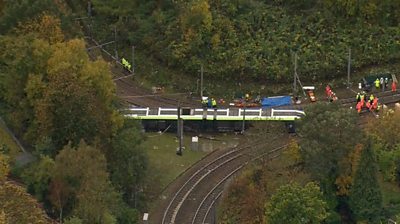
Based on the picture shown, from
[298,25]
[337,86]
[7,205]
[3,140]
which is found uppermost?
[298,25]

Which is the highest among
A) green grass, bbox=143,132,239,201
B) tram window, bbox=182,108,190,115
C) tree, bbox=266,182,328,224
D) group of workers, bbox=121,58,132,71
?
group of workers, bbox=121,58,132,71

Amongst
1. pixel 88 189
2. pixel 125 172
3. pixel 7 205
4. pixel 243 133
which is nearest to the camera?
pixel 7 205

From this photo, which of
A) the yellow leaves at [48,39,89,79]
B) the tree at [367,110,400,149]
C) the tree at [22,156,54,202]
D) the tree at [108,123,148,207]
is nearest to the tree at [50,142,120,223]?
the tree at [22,156,54,202]

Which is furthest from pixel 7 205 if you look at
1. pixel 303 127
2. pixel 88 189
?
pixel 303 127

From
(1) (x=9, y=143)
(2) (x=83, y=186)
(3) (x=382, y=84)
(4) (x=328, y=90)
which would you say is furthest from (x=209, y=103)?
(2) (x=83, y=186)

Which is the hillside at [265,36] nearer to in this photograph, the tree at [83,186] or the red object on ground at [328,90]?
the red object on ground at [328,90]

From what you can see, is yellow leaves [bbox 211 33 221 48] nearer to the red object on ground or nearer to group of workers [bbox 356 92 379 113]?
the red object on ground

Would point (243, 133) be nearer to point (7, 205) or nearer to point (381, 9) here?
point (381, 9)
